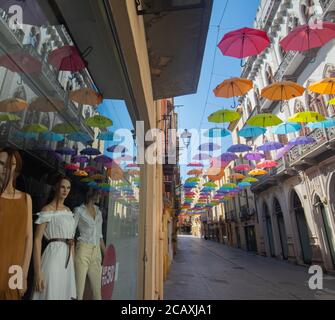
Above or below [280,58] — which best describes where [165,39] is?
below

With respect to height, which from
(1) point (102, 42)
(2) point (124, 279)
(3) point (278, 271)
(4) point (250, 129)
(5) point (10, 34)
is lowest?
(3) point (278, 271)

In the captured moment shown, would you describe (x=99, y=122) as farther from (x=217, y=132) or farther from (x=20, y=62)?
(x=217, y=132)

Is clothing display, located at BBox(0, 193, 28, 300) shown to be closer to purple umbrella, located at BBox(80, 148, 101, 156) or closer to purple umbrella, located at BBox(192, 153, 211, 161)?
purple umbrella, located at BBox(80, 148, 101, 156)

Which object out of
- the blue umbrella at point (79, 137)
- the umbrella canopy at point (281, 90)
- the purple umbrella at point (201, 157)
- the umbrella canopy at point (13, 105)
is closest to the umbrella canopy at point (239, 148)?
the purple umbrella at point (201, 157)

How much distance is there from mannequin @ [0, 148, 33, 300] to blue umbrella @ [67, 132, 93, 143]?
18.6 inches

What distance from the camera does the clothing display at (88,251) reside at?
1.48 m

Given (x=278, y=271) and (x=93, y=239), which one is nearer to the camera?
(x=93, y=239)

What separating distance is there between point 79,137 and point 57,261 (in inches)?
28.1

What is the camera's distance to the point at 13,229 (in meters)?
0.92

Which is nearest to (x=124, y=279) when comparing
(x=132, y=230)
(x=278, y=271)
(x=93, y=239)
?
(x=132, y=230)

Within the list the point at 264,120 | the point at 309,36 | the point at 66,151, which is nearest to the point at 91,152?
the point at 66,151

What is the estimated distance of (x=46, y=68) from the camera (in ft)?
3.91
